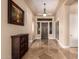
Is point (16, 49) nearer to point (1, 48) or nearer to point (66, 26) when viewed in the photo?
point (1, 48)

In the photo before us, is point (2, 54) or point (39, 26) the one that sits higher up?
point (39, 26)

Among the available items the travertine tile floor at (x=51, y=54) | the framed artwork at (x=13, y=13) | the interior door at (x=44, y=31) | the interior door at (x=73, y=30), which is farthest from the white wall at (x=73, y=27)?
the interior door at (x=44, y=31)

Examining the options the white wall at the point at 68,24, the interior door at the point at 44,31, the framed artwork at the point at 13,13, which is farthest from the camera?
the interior door at the point at 44,31

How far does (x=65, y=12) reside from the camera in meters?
7.82

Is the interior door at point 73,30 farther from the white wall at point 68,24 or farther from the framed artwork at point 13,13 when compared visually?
the framed artwork at point 13,13

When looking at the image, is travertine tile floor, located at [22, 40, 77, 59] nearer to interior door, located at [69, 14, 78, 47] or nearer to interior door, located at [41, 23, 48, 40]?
interior door, located at [69, 14, 78, 47]

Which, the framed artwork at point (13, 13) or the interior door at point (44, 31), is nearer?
the framed artwork at point (13, 13)

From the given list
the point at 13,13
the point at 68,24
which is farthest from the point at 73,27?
the point at 13,13

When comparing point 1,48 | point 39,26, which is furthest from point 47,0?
point 39,26

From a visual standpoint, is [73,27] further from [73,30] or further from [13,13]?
[13,13]

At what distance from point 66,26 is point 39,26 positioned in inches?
320

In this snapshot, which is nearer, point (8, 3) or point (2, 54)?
point (2, 54)

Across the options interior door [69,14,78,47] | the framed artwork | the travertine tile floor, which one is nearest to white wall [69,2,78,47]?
interior door [69,14,78,47]

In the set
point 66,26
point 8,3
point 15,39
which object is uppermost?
point 8,3
